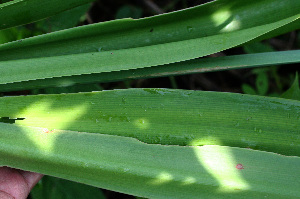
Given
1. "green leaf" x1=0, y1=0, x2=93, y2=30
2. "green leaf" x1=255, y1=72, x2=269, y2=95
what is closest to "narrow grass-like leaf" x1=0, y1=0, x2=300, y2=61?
"green leaf" x1=0, y1=0, x2=93, y2=30

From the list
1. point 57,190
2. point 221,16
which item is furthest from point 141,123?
point 57,190

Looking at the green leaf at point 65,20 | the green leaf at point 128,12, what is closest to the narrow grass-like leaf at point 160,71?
the green leaf at point 65,20

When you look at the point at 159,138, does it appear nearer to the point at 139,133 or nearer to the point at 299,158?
the point at 139,133

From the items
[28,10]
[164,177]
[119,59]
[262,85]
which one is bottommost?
[164,177]

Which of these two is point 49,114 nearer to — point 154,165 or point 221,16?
point 154,165

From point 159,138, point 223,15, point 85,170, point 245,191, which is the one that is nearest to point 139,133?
point 159,138

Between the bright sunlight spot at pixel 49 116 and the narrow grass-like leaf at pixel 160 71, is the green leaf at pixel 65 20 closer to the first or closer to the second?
the narrow grass-like leaf at pixel 160 71

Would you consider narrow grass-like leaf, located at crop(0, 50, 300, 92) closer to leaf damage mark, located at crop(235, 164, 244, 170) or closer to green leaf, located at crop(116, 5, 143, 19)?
leaf damage mark, located at crop(235, 164, 244, 170)
